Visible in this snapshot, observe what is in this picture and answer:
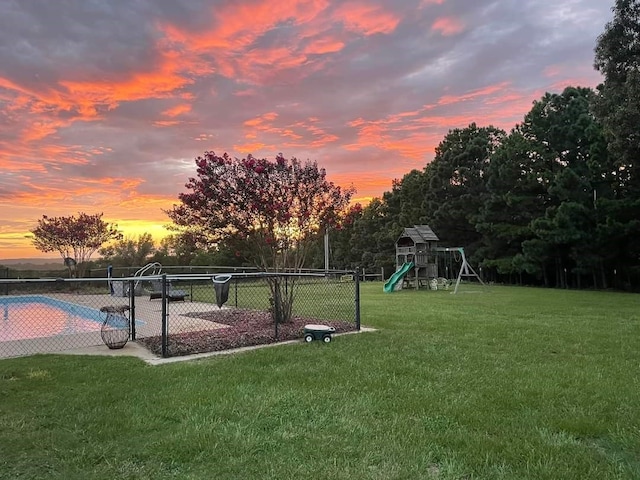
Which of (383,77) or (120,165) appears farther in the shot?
(120,165)

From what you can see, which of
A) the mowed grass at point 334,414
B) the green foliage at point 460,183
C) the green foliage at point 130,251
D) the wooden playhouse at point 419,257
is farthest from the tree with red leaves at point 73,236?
the green foliage at point 460,183

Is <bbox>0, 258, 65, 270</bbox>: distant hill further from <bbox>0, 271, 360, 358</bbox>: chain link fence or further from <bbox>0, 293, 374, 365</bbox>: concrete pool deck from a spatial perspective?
<bbox>0, 293, 374, 365</bbox>: concrete pool deck

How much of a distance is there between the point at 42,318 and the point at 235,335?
755 centimetres

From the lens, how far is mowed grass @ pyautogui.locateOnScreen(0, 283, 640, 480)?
263cm

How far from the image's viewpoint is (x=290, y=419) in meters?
3.35

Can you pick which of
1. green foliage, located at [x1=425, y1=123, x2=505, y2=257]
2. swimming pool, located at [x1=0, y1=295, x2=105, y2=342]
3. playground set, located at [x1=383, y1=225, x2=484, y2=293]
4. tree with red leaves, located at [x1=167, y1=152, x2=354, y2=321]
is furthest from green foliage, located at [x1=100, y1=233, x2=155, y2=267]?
tree with red leaves, located at [x1=167, y1=152, x2=354, y2=321]

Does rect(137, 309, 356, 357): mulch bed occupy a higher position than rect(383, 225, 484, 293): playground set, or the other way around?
rect(383, 225, 484, 293): playground set

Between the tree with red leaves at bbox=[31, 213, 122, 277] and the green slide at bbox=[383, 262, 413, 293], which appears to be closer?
the green slide at bbox=[383, 262, 413, 293]

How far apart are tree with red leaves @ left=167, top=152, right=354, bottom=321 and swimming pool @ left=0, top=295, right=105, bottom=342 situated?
3.25 metres

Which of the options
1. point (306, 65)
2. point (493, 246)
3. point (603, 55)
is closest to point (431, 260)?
point (493, 246)

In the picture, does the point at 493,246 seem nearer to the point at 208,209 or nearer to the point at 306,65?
the point at 306,65

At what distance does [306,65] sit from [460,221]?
2060 cm

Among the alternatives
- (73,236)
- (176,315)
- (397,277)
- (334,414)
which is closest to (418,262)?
(397,277)

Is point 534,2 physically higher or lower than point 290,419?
higher
